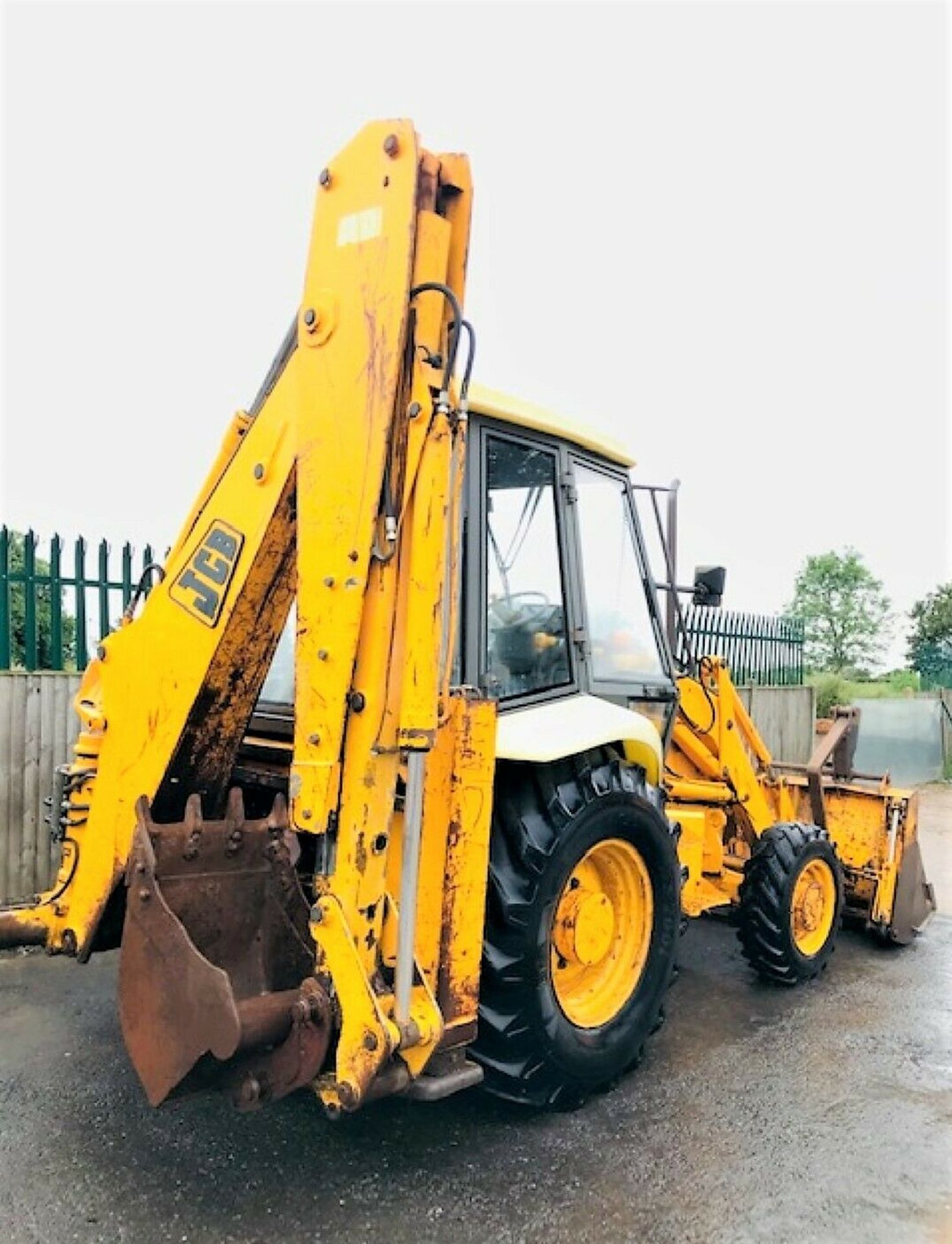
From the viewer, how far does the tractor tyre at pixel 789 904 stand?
14.8 ft

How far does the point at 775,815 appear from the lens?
5.30 metres

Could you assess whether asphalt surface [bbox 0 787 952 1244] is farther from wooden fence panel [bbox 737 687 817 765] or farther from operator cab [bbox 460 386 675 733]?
wooden fence panel [bbox 737 687 817 765]

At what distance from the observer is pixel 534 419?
353cm

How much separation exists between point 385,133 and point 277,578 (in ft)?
4.23

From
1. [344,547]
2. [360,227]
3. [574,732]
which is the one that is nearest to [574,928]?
[574,732]

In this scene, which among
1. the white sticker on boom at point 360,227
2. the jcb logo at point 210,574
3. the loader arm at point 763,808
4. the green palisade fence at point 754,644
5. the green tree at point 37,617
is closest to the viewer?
the white sticker on boom at point 360,227

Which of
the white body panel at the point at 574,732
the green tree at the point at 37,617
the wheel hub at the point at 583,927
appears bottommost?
the wheel hub at the point at 583,927

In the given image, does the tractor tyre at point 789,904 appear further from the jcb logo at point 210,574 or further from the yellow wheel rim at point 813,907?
the jcb logo at point 210,574

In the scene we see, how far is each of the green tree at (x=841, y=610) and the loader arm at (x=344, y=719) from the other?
1188 inches

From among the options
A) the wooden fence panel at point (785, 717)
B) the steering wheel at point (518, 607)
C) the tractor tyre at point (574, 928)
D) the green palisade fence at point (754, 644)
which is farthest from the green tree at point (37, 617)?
the wooden fence panel at point (785, 717)

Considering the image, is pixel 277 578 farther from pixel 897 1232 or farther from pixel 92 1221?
pixel 897 1232

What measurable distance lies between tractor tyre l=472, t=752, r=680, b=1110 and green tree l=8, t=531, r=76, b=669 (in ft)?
12.0

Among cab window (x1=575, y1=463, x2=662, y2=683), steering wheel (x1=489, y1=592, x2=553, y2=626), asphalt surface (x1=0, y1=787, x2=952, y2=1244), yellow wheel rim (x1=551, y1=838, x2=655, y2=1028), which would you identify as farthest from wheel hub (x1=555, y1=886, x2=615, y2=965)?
steering wheel (x1=489, y1=592, x2=553, y2=626)

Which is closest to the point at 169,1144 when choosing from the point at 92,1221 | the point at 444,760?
the point at 92,1221
